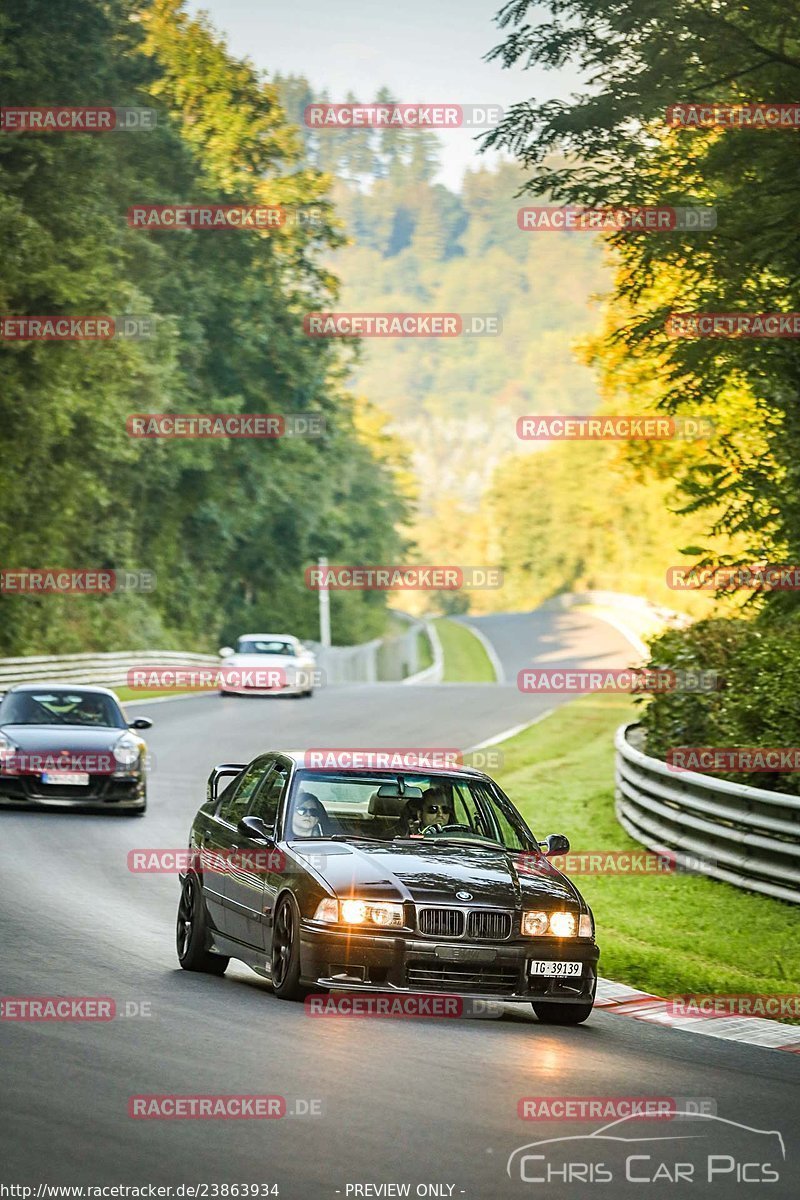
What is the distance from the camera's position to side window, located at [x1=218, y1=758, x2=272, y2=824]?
11.9 metres

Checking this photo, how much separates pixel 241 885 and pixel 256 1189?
197 inches

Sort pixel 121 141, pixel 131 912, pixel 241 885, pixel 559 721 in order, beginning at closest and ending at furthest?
pixel 241 885 → pixel 131 912 → pixel 559 721 → pixel 121 141

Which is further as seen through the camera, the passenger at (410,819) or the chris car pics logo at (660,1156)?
the passenger at (410,819)

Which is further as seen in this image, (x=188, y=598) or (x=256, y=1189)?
(x=188, y=598)

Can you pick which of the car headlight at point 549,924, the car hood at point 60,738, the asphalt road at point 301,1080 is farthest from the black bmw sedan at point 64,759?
the car headlight at point 549,924

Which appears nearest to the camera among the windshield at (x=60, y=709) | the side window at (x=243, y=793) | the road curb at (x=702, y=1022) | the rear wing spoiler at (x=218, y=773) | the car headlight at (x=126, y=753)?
the road curb at (x=702, y=1022)

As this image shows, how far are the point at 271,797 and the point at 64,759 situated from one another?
34.2 ft

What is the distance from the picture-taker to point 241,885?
36.9 feet

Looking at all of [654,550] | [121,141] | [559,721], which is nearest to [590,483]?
[654,550]

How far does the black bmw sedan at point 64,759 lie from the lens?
70.0 feet

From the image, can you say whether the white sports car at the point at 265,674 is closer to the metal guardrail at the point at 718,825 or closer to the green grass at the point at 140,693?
the green grass at the point at 140,693

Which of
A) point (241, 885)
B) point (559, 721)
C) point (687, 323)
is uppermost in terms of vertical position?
point (687, 323)

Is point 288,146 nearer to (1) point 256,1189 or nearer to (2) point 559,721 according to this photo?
(2) point 559,721

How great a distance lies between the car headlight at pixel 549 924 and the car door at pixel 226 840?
2022 mm
